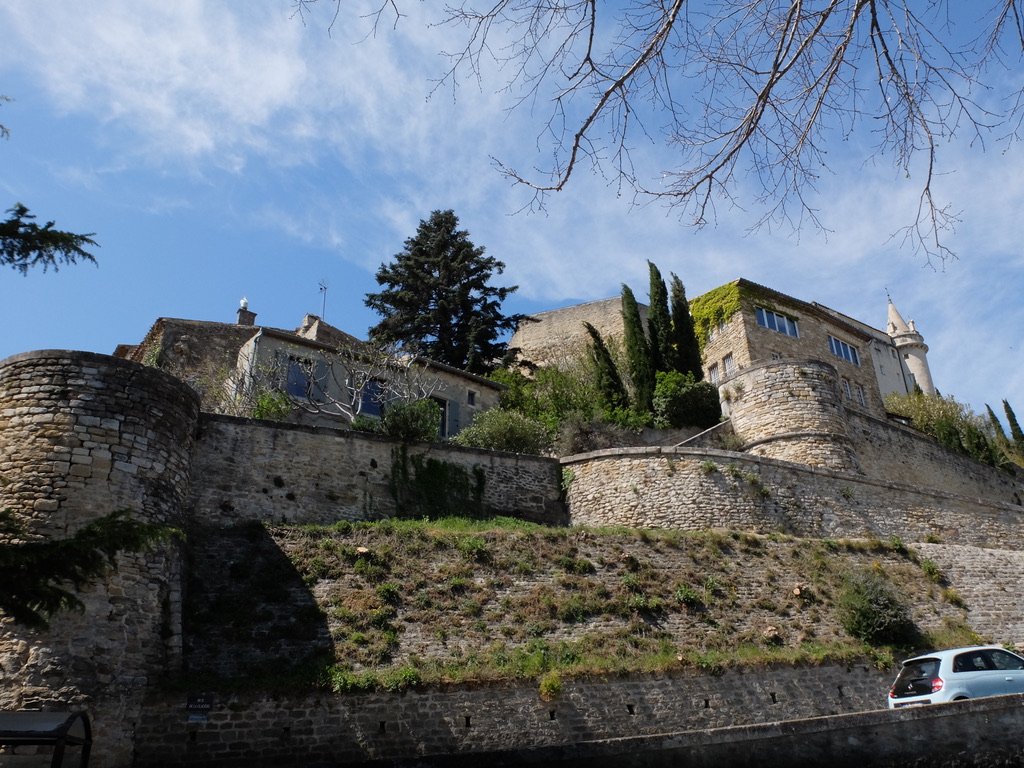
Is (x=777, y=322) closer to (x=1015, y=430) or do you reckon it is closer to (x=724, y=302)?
(x=724, y=302)

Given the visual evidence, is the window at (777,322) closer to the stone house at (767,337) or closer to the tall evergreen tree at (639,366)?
the stone house at (767,337)

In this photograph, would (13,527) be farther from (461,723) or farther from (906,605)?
(906,605)

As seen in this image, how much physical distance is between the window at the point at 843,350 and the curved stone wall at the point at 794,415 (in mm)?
11048

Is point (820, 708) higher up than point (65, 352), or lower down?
lower down

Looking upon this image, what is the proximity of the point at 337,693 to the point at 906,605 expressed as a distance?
1194 cm

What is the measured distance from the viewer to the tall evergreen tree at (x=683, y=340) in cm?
3158

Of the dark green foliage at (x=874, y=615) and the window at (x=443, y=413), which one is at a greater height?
the window at (x=443, y=413)

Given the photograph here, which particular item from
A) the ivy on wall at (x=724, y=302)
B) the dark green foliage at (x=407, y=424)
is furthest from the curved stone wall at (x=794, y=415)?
the dark green foliage at (x=407, y=424)

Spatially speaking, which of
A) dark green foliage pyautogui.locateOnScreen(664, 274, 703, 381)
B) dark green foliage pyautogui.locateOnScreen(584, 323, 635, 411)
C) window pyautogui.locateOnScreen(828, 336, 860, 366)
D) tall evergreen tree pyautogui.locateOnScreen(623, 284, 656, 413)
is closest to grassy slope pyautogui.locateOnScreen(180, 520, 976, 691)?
tall evergreen tree pyautogui.locateOnScreen(623, 284, 656, 413)

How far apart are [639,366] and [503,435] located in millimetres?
9632

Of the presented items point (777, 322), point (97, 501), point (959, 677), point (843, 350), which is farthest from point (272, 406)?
point (843, 350)

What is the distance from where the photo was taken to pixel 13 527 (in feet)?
25.3

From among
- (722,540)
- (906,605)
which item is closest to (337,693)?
(722,540)

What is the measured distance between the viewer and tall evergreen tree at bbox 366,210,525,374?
33.5m
